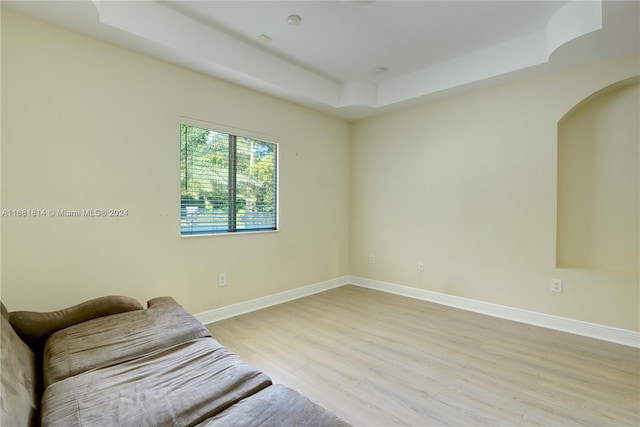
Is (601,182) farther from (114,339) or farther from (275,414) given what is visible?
(114,339)

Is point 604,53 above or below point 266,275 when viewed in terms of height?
above

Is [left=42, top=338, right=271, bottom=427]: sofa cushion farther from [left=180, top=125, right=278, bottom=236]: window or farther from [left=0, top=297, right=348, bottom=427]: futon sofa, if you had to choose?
[left=180, top=125, right=278, bottom=236]: window

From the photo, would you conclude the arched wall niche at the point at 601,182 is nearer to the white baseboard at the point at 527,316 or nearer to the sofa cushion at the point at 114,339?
the white baseboard at the point at 527,316

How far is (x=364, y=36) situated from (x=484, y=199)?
88.1 inches

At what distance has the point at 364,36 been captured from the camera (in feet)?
9.61

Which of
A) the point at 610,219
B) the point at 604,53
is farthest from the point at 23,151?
the point at 610,219

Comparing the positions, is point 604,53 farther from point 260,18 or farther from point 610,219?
point 260,18

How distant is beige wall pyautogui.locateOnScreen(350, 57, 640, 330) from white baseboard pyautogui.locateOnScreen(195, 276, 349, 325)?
2.18 ft

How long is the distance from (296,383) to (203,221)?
6.20 ft

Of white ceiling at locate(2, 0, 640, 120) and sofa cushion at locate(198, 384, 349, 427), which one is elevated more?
white ceiling at locate(2, 0, 640, 120)

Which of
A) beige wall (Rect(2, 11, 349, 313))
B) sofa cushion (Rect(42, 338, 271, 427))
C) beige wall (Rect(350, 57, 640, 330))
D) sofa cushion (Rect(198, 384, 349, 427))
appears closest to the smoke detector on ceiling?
beige wall (Rect(2, 11, 349, 313))

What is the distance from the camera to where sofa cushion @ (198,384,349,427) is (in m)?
1.10

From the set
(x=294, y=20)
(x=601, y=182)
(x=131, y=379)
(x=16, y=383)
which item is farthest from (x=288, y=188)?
(x=601, y=182)

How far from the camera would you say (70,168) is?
2.37 metres
